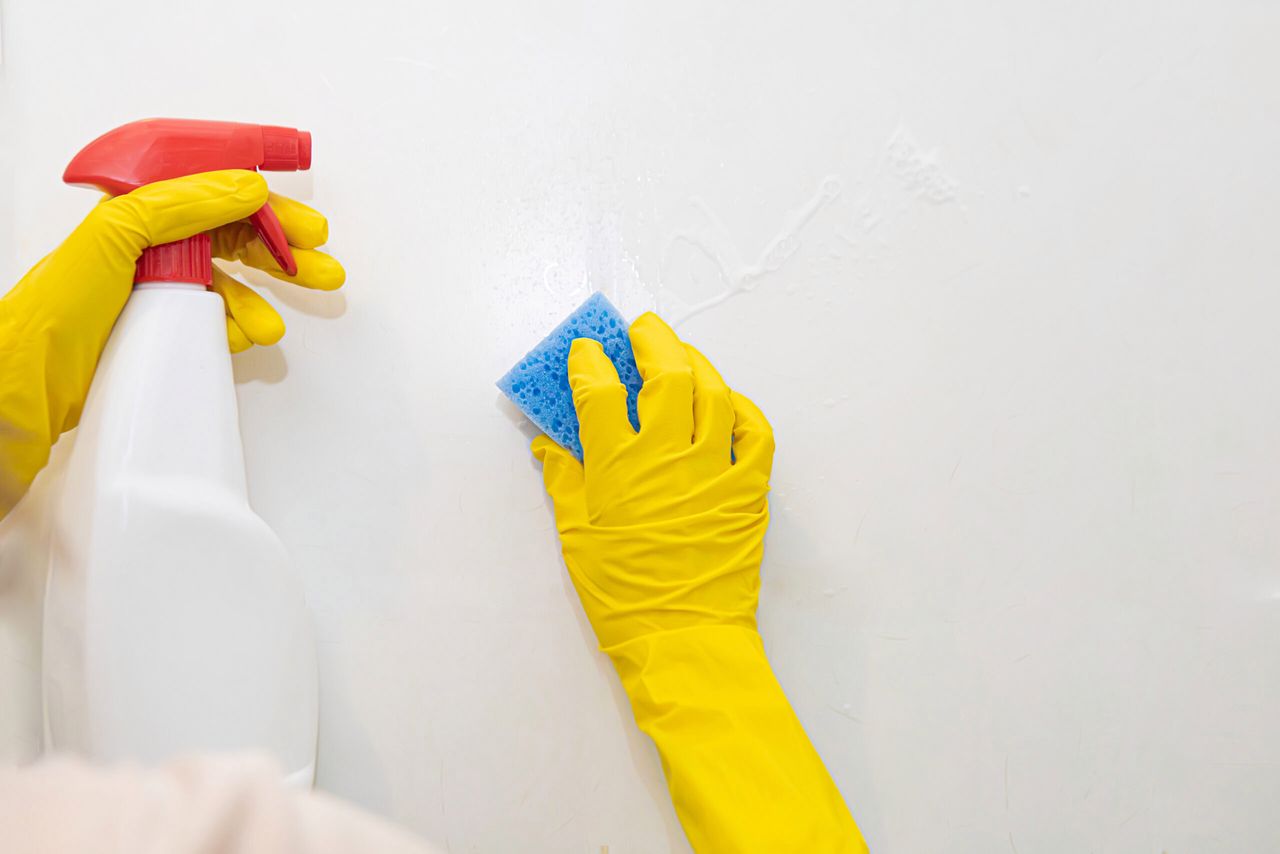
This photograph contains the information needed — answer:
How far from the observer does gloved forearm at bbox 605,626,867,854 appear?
0.59m

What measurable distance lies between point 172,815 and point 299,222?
0.51 m

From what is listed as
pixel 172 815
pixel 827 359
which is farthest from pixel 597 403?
pixel 172 815

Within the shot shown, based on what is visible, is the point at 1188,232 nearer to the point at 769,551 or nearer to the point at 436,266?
the point at 769,551

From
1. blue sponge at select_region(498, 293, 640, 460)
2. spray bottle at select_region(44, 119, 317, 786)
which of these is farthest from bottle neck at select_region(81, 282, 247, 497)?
blue sponge at select_region(498, 293, 640, 460)

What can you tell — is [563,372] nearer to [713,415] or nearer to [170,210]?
[713,415]

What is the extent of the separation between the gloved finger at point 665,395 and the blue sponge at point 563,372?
0.02 m

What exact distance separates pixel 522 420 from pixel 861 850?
1.23 feet

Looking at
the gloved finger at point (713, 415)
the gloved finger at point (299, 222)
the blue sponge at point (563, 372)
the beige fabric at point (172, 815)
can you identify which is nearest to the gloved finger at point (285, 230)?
the gloved finger at point (299, 222)

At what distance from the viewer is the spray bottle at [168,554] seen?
0.52m

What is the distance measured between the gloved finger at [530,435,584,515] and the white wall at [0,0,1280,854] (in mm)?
25

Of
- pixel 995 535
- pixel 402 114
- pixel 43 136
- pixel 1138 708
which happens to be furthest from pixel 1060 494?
pixel 43 136

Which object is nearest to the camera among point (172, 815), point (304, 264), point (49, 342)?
point (172, 815)

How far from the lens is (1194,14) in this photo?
2.62 ft

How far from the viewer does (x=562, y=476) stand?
0.66m
